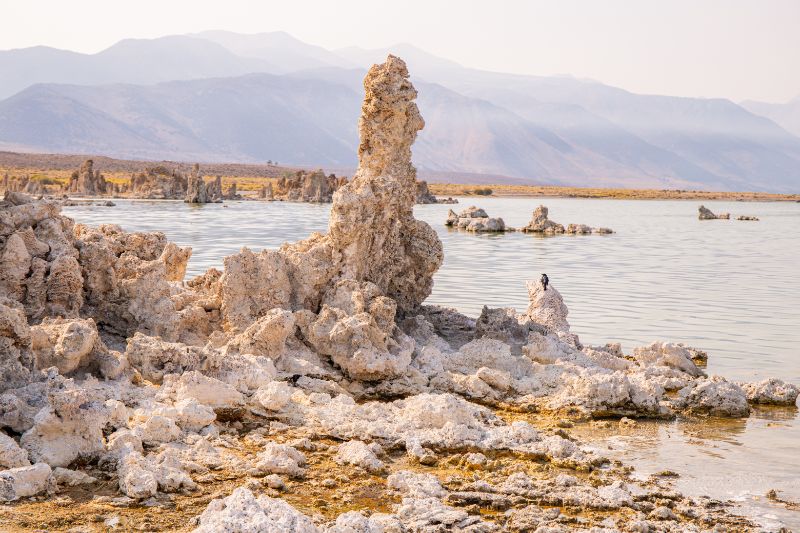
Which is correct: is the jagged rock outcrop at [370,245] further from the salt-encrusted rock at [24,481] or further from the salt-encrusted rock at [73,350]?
the salt-encrusted rock at [24,481]

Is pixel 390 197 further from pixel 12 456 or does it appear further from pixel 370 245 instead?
pixel 12 456

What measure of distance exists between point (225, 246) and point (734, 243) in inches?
907

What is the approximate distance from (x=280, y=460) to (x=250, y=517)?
1.68 metres

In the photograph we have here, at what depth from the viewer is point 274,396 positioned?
9.13 metres

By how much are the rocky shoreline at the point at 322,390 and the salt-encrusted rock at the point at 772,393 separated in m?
0.02

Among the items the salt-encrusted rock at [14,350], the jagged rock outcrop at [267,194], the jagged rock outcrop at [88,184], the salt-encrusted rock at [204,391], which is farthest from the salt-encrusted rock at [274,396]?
the jagged rock outcrop at [267,194]

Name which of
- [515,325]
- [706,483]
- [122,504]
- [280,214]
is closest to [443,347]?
[515,325]

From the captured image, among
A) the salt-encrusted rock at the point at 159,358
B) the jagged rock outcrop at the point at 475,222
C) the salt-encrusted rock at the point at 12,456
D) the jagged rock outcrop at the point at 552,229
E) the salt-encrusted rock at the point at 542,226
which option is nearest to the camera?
the salt-encrusted rock at the point at 12,456

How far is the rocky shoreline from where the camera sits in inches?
274

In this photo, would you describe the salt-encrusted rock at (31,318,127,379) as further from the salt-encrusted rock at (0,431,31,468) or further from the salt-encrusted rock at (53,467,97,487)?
the salt-encrusted rock at (53,467,97,487)

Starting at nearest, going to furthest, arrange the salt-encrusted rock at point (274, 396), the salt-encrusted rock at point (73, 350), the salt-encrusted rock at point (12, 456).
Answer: the salt-encrusted rock at point (12, 456), the salt-encrusted rock at point (274, 396), the salt-encrusted rock at point (73, 350)

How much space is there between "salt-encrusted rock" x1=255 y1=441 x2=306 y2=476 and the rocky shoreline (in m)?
0.02

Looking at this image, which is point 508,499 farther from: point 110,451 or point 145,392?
point 145,392

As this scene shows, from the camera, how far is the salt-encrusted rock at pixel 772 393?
1102 centimetres
